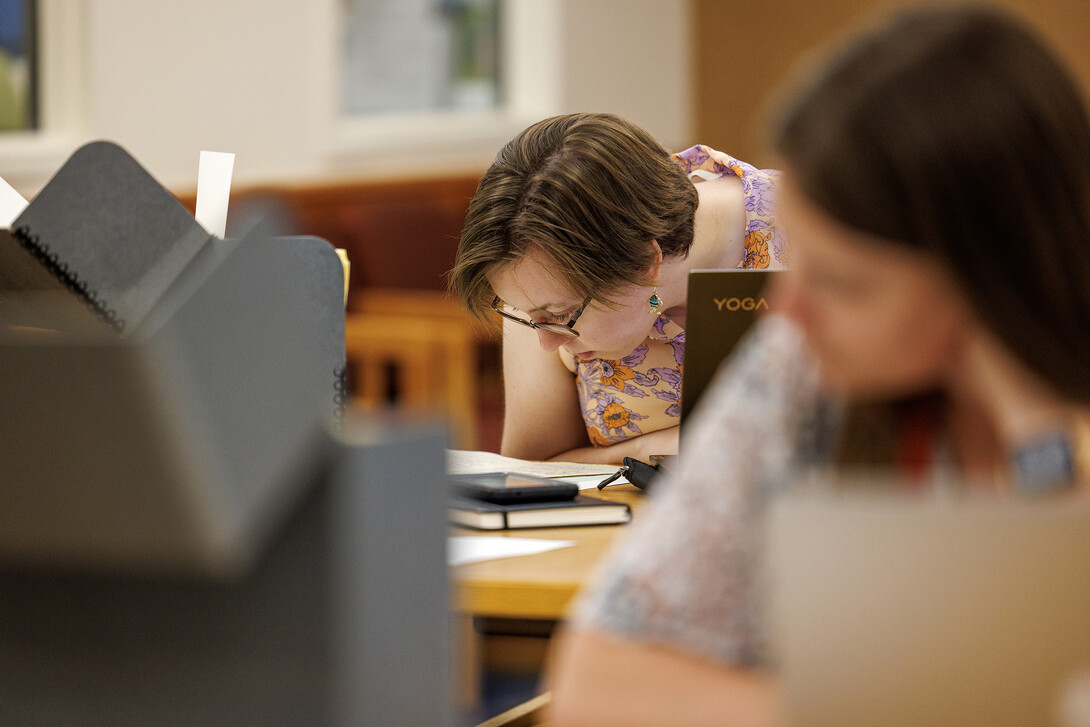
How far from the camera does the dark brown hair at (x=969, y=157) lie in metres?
0.57

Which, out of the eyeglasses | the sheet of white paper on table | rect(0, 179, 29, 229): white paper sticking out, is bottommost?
the sheet of white paper on table

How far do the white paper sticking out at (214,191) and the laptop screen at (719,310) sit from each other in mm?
495

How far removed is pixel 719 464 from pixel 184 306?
0.92 feet

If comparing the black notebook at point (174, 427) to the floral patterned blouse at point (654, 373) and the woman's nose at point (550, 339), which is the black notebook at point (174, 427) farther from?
the floral patterned blouse at point (654, 373)

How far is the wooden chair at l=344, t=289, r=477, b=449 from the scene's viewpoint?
3381 mm

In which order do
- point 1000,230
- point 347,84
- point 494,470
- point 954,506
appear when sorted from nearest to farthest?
point 954,506
point 1000,230
point 494,470
point 347,84

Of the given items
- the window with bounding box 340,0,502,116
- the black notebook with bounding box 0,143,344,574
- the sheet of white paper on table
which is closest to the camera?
the black notebook with bounding box 0,143,344,574

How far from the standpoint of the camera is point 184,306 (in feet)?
1.65

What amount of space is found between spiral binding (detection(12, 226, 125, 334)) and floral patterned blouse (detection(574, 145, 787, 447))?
106cm

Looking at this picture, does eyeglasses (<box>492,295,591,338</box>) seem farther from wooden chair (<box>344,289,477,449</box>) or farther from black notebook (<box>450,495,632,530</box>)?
wooden chair (<box>344,289,477,449</box>)

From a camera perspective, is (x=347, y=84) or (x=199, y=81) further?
(x=347, y=84)

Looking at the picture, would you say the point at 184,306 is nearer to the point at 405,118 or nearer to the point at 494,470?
the point at 494,470

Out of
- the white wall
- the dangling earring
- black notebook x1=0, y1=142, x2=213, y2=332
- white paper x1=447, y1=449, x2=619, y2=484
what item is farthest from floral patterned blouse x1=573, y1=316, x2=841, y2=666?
the white wall

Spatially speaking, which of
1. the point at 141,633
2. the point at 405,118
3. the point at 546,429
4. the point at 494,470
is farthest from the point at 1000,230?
the point at 405,118
